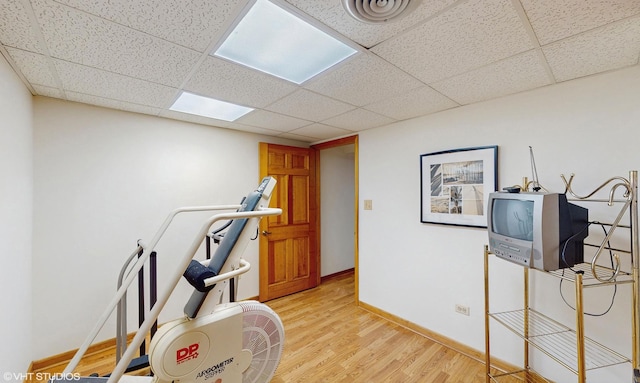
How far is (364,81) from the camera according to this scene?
1.75 m

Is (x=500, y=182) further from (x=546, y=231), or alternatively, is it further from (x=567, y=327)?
(x=567, y=327)

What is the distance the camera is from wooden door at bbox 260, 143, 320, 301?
333 centimetres

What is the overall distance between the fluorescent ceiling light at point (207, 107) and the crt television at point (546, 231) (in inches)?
88.7

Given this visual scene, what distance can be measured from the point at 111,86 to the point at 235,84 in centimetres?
93

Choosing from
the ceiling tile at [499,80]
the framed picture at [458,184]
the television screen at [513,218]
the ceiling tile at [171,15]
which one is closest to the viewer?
the ceiling tile at [171,15]

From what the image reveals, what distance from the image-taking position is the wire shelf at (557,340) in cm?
161

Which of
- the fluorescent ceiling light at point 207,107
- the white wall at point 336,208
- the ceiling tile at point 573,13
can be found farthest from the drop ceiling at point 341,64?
the white wall at point 336,208

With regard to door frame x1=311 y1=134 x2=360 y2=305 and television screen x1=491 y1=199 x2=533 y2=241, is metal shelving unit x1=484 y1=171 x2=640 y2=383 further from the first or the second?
door frame x1=311 y1=134 x2=360 y2=305

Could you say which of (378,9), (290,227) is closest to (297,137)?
(290,227)

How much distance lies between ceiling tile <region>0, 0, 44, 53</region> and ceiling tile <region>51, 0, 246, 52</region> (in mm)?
219

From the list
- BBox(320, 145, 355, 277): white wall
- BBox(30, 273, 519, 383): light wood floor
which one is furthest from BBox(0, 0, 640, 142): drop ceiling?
BBox(30, 273, 519, 383): light wood floor

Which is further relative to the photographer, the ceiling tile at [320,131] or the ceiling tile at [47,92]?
the ceiling tile at [320,131]

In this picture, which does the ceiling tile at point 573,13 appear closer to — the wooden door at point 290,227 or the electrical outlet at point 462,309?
the electrical outlet at point 462,309

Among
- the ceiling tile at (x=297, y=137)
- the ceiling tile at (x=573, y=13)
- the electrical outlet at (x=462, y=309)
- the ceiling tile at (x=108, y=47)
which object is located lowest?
the electrical outlet at (x=462, y=309)
